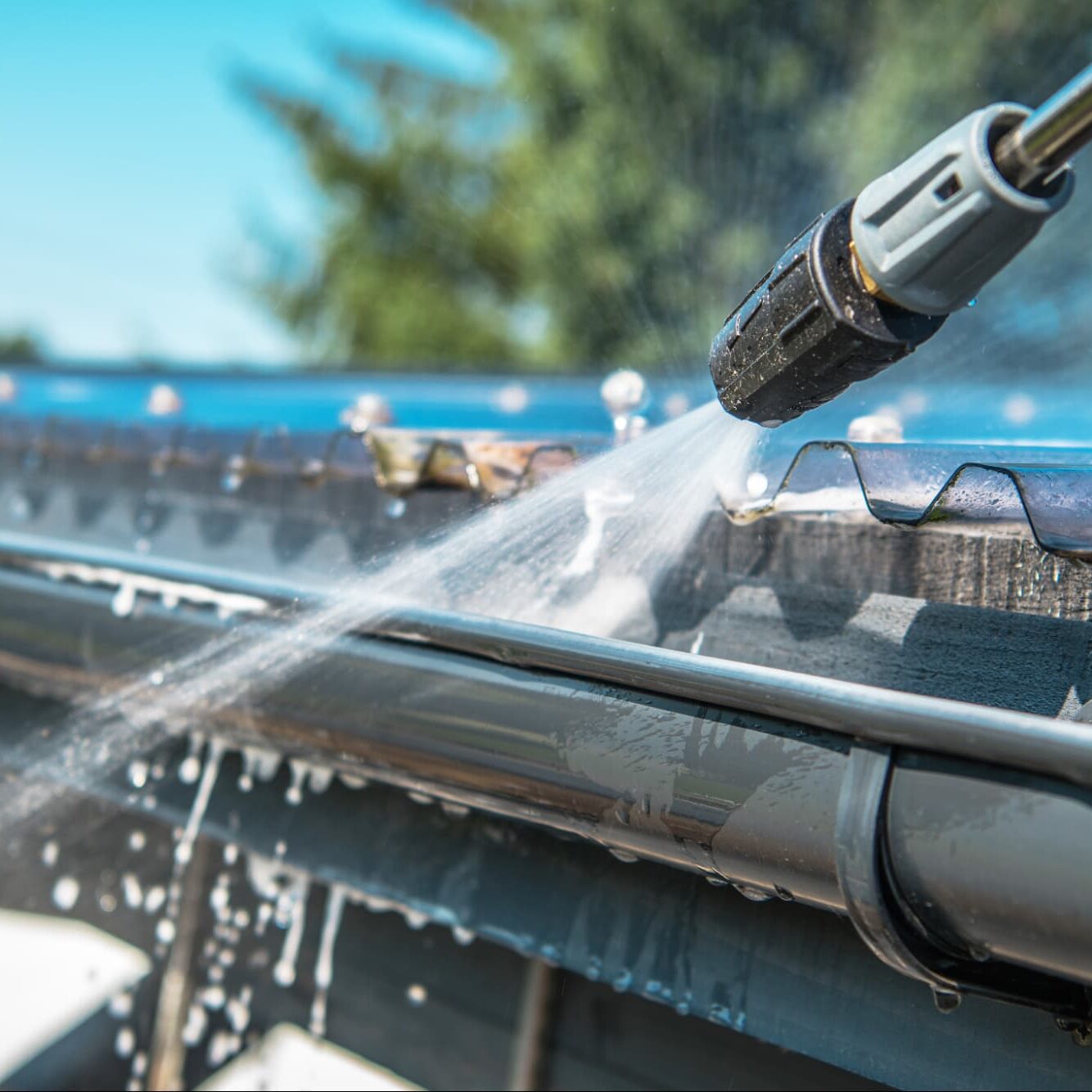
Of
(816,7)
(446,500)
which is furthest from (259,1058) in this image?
(816,7)

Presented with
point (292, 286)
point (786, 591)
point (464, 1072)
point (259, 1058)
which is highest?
point (292, 286)

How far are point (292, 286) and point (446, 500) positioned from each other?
18.7 metres

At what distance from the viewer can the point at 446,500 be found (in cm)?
187

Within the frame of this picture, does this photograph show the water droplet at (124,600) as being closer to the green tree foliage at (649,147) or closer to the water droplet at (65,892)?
the water droplet at (65,892)

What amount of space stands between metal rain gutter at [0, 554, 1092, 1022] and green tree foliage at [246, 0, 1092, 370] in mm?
5777

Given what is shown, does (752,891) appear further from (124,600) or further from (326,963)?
(326,963)

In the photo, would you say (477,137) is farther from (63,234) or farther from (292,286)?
(63,234)

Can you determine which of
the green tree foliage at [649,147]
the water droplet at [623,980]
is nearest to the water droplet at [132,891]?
the water droplet at [623,980]

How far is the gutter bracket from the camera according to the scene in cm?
89

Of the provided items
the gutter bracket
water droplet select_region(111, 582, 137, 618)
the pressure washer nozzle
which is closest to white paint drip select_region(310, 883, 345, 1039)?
water droplet select_region(111, 582, 137, 618)

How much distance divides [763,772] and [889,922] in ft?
0.53

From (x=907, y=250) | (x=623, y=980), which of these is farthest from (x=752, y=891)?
(x=907, y=250)

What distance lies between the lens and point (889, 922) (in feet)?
2.93

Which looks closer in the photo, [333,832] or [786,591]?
[786,591]
